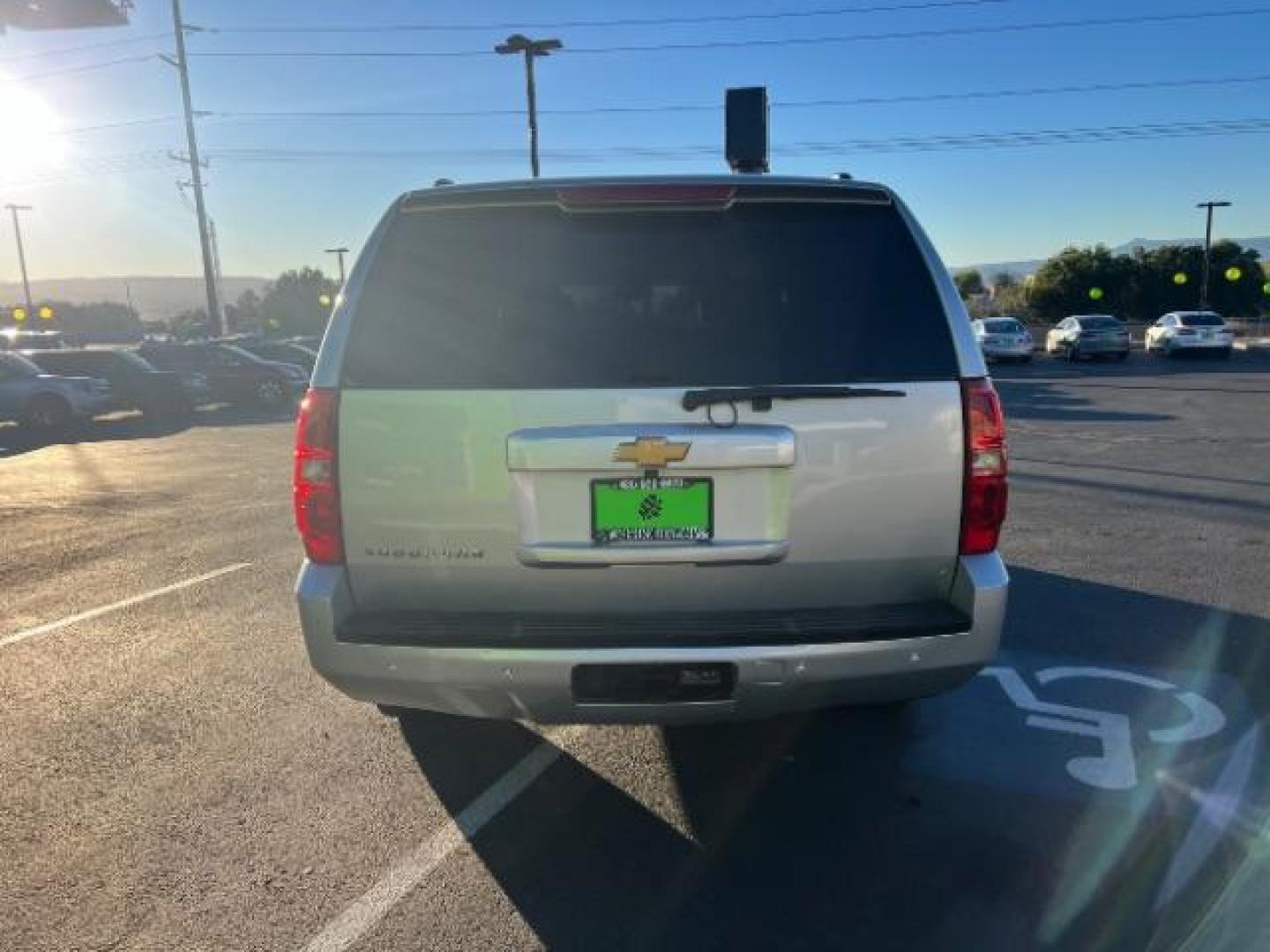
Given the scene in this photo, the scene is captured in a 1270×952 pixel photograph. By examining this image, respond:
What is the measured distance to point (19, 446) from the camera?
16.7 m

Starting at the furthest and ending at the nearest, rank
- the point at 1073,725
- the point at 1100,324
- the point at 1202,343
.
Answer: the point at 1100,324 → the point at 1202,343 → the point at 1073,725

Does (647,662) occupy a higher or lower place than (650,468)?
lower

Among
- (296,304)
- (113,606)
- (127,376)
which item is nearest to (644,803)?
(113,606)

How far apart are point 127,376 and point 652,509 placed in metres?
21.5

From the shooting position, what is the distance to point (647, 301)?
2.96m

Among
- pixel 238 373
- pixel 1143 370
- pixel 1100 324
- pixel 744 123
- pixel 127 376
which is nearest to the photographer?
pixel 744 123

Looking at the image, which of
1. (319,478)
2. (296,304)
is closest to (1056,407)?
(319,478)

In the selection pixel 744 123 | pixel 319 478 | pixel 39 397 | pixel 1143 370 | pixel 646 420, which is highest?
pixel 744 123

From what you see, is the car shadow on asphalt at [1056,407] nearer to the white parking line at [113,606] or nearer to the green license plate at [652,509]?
the white parking line at [113,606]

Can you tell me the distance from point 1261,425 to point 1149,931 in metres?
14.0

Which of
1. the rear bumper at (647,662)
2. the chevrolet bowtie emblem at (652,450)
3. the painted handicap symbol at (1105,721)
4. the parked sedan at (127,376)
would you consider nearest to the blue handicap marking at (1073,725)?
the painted handicap symbol at (1105,721)

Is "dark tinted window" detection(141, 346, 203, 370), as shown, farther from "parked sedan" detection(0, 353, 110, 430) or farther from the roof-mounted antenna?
the roof-mounted antenna

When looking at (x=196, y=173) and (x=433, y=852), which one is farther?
(x=196, y=173)

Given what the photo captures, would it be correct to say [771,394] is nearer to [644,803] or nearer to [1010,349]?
[644,803]
